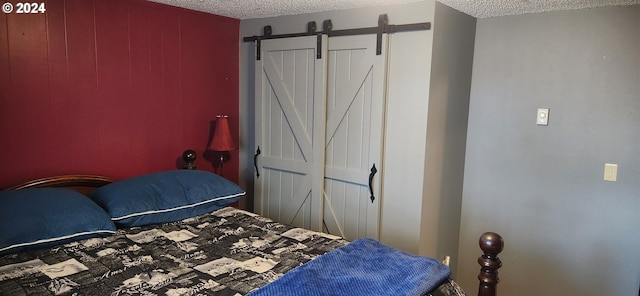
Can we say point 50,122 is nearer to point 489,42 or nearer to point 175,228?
point 175,228

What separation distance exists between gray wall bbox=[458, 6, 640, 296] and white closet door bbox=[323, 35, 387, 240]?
2.71 feet

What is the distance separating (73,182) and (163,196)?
57 cm

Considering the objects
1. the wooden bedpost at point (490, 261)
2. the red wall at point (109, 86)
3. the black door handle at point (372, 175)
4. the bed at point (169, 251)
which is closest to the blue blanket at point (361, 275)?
the bed at point (169, 251)

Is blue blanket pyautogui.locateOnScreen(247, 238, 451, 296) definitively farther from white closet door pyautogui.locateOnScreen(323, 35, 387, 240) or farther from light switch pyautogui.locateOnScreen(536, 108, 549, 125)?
light switch pyautogui.locateOnScreen(536, 108, 549, 125)

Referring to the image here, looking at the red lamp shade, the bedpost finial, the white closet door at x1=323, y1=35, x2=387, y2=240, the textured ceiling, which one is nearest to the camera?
the bedpost finial

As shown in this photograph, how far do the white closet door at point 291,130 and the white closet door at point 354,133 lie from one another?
0.24 feet

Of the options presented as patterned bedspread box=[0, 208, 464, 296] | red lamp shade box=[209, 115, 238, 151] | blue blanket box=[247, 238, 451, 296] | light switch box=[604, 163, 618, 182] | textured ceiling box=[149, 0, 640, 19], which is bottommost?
patterned bedspread box=[0, 208, 464, 296]

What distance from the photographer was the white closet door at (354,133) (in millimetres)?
2859

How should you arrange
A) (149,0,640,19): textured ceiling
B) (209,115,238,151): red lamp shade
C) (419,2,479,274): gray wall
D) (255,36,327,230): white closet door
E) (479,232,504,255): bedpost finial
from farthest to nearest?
1. (209,115,238,151): red lamp shade
2. (255,36,327,230): white closet door
3. (419,2,479,274): gray wall
4. (149,0,640,19): textured ceiling
5. (479,232,504,255): bedpost finial

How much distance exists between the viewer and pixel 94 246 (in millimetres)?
2080

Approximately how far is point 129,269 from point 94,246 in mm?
365

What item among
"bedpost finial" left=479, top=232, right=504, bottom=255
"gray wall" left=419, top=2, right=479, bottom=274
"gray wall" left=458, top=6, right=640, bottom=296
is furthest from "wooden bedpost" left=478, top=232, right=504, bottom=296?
"gray wall" left=458, top=6, right=640, bottom=296

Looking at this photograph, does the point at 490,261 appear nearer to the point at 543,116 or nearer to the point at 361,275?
the point at 361,275

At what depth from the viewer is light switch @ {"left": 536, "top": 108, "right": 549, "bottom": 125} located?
9.52 feet
